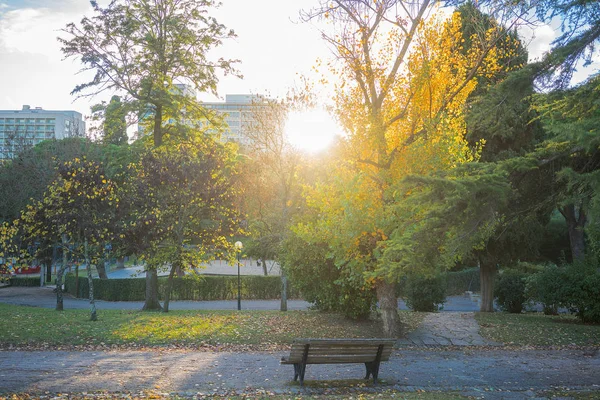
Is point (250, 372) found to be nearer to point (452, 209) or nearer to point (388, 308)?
point (452, 209)

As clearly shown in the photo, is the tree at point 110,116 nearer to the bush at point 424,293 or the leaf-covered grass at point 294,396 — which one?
the bush at point 424,293

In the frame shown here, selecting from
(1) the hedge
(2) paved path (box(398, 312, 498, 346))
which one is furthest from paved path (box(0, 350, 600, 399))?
(1) the hedge

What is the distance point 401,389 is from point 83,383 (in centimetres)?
486

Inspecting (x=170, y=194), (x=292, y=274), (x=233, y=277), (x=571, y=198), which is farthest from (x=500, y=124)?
(x=233, y=277)

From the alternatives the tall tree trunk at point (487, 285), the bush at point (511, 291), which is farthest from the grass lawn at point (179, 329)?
the tall tree trunk at point (487, 285)

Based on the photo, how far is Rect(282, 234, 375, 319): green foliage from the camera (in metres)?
14.9

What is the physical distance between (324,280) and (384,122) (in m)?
4.91

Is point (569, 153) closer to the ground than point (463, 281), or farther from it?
farther from it

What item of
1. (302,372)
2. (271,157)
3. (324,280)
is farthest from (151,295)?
(302,372)

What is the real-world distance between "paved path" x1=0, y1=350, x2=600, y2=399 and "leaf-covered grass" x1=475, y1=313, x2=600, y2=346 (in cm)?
220

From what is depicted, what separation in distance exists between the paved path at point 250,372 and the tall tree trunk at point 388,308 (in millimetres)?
2099

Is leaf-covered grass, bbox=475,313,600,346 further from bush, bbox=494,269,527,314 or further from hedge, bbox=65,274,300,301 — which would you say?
hedge, bbox=65,274,300,301

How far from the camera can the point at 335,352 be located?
832cm

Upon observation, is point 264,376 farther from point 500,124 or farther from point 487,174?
point 500,124
